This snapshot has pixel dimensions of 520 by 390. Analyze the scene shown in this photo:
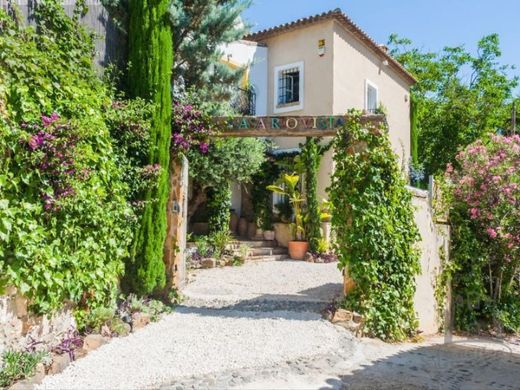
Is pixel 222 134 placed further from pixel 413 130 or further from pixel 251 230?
pixel 413 130

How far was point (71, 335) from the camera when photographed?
5590 mm

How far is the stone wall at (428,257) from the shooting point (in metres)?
8.30

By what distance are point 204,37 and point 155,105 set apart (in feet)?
9.42

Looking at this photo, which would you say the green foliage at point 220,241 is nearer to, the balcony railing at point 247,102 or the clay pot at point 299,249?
the clay pot at point 299,249

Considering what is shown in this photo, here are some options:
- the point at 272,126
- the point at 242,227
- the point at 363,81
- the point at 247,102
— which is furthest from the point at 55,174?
the point at 363,81

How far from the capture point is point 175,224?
26.8 ft

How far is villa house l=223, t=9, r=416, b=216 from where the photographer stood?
1597cm

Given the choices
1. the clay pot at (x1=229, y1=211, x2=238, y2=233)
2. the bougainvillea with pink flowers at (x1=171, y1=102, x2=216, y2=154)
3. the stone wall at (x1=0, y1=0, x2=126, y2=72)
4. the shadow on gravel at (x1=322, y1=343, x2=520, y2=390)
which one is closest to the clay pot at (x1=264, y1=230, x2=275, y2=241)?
the clay pot at (x1=229, y1=211, x2=238, y2=233)

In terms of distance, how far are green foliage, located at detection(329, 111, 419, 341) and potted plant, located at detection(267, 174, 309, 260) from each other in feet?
22.6

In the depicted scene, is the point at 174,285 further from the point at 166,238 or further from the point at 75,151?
the point at 75,151

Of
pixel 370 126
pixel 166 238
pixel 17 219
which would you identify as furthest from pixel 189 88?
pixel 17 219

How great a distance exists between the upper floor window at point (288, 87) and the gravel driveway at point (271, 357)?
9.88m

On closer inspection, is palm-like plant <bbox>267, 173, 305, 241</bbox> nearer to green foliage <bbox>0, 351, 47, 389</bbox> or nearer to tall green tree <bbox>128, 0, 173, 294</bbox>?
tall green tree <bbox>128, 0, 173, 294</bbox>

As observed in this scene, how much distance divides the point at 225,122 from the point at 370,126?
268 centimetres
